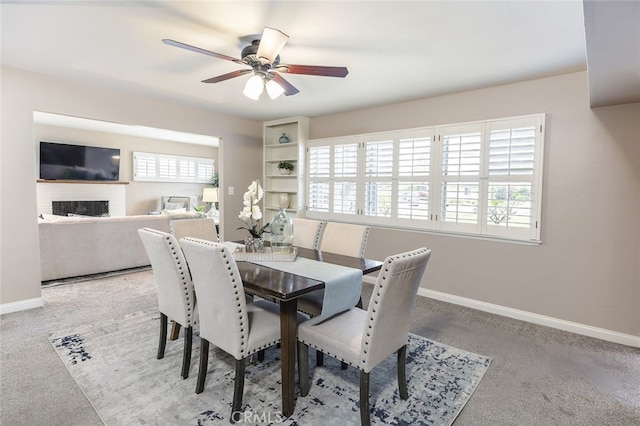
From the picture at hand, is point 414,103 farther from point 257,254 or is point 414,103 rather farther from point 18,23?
point 18,23

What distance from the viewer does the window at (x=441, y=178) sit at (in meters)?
3.21

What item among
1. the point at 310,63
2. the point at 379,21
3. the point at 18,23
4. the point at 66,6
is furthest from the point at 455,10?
the point at 18,23

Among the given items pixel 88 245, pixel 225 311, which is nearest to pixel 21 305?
pixel 88 245

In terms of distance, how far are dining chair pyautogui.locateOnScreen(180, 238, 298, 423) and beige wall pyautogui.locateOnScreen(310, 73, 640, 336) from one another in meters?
2.58

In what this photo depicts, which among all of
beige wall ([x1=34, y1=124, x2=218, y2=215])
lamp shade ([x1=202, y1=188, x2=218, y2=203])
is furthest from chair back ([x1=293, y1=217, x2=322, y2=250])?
beige wall ([x1=34, y1=124, x2=218, y2=215])

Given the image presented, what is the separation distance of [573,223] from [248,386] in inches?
122

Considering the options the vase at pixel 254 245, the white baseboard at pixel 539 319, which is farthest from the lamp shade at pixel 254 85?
the white baseboard at pixel 539 319

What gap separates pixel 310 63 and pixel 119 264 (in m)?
3.84

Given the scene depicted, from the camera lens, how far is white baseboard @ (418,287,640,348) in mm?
2828

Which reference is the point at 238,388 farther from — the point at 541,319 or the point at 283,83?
the point at 541,319

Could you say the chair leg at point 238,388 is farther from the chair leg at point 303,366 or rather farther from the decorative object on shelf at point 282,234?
the decorative object on shelf at point 282,234

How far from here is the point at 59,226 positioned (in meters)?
4.09

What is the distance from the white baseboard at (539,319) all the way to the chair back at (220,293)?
2.69 m

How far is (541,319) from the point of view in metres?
3.18
